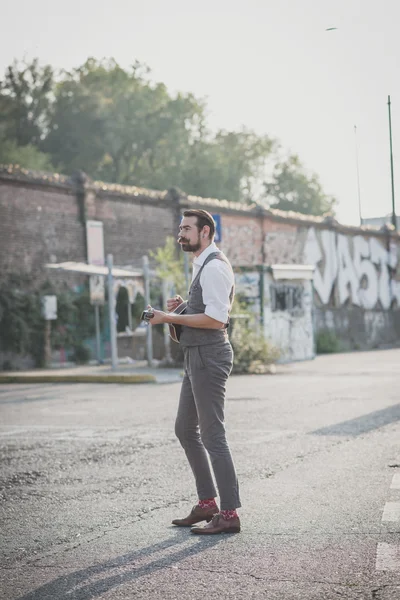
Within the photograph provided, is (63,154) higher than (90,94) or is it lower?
lower

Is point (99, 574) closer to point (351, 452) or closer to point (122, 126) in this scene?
point (351, 452)

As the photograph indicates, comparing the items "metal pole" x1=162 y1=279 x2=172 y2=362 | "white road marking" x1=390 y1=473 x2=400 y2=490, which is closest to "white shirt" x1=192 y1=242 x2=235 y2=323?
"white road marking" x1=390 y1=473 x2=400 y2=490

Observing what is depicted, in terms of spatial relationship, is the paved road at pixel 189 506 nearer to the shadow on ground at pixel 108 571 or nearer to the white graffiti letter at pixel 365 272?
the shadow on ground at pixel 108 571

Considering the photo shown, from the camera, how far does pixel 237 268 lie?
25984 mm

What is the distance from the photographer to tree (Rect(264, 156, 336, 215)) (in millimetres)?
71500

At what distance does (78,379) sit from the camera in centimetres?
2027

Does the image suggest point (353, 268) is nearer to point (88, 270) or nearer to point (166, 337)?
point (166, 337)

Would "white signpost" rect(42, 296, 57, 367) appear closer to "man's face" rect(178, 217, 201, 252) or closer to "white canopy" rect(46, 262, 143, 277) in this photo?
"white canopy" rect(46, 262, 143, 277)

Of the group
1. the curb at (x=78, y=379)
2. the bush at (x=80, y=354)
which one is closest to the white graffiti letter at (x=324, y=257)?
the bush at (x=80, y=354)

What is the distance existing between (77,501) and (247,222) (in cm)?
2784

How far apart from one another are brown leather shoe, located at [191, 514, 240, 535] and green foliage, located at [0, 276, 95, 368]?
19101 mm

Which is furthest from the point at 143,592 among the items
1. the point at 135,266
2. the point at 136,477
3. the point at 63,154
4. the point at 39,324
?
the point at 63,154

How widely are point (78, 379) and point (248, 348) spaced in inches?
154

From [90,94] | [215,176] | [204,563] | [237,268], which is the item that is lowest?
[204,563]
